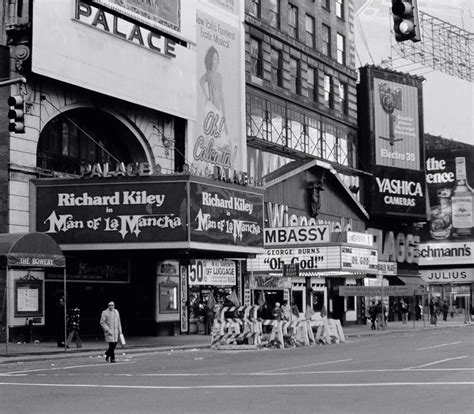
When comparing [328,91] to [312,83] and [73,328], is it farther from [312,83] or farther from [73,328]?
[73,328]

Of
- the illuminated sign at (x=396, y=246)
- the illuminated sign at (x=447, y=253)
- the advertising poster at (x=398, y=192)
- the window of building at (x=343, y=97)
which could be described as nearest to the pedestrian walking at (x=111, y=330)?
the window of building at (x=343, y=97)

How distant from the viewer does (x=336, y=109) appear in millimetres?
60531

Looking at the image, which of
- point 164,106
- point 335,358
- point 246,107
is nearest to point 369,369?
point 335,358

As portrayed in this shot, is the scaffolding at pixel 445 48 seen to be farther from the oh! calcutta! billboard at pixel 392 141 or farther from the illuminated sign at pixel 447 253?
the illuminated sign at pixel 447 253

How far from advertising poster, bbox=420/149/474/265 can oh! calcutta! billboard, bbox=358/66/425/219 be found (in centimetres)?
2664

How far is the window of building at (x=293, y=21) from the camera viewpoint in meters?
55.0

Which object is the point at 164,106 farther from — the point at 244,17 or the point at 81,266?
the point at 244,17

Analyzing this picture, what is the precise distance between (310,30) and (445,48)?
1036 inches

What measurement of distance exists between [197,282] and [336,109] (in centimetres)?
2135

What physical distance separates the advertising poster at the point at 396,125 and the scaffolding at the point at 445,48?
397 inches

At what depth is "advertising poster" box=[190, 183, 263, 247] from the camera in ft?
112

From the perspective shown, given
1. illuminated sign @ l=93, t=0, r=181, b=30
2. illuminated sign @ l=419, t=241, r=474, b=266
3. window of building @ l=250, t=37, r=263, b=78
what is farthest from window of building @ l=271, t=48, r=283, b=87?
illuminated sign @ l=419, t=241, r=474, b=266

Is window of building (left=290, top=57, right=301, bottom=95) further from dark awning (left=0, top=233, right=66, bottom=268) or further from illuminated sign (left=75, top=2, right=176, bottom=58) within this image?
dark awning (left=0, top=233, right=66, bottom=268)

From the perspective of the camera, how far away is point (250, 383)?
59.5 ft
